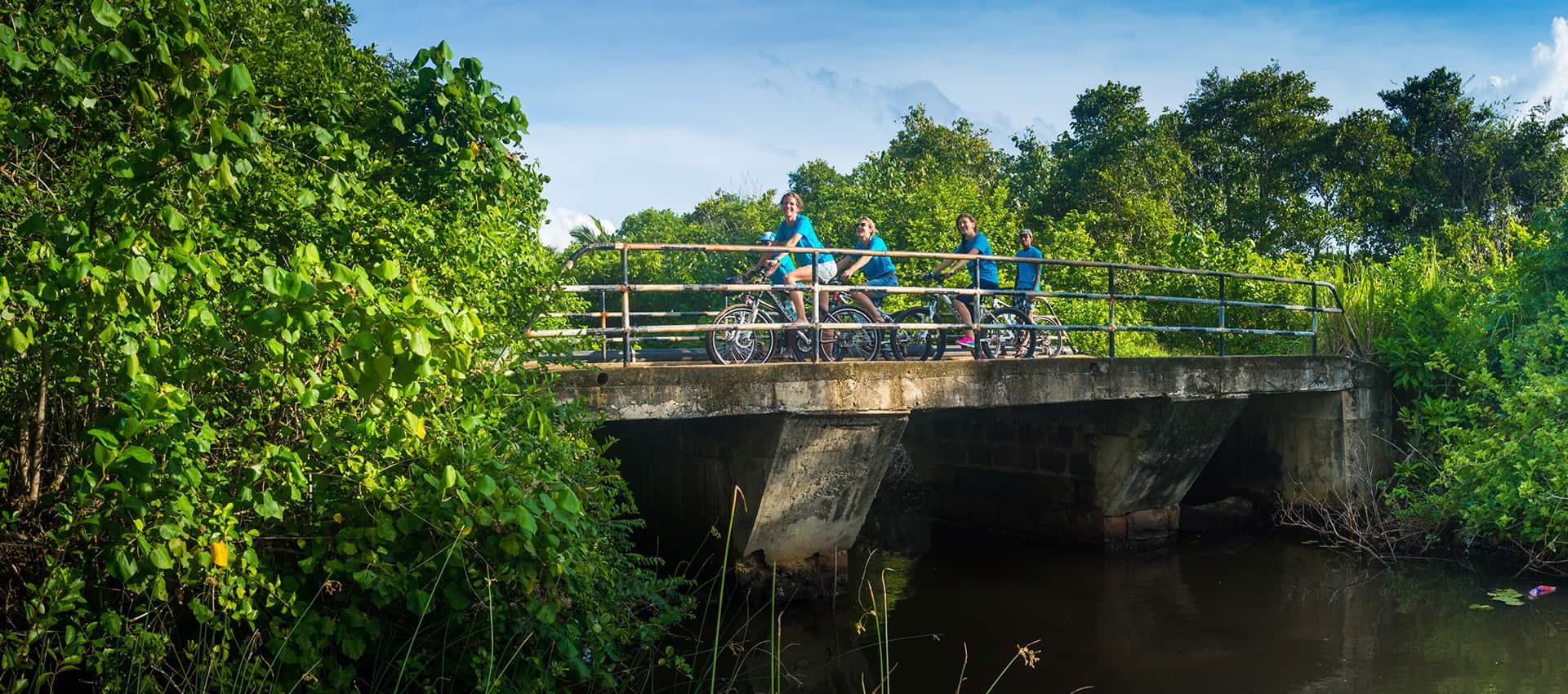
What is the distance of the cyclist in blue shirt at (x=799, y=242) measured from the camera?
10008 millimetres

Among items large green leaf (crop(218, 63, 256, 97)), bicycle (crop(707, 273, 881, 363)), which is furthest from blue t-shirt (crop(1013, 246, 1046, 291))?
large green leaf (crop(218, 63, 256, 97))

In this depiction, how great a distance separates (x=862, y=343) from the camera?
11.2 metres

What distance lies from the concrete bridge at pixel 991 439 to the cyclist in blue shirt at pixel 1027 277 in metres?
1.20

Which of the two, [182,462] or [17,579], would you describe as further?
[17,579]

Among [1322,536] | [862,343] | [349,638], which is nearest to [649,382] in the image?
[862,343]

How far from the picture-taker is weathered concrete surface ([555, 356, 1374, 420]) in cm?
877

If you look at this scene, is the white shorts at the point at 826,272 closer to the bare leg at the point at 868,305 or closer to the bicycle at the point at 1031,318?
the bare leg at the point at 868,305

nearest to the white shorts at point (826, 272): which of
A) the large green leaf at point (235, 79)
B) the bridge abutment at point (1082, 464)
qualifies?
the bridge abutment at point (1082, 464)

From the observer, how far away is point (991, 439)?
47.5 ft

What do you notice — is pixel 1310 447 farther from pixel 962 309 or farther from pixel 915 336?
pixel 962 309

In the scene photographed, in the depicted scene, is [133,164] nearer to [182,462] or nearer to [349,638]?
[182,462]

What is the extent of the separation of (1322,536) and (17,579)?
13.1 meters

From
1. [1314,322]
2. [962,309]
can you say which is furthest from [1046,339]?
[962,309]

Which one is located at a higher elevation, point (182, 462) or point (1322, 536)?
point (182, 462)
